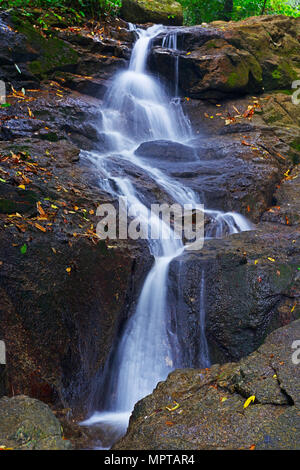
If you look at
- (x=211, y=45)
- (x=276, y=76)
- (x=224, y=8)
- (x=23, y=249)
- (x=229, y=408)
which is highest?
(x=224, y=8)

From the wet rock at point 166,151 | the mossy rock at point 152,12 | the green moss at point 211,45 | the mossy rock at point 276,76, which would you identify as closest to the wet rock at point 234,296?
the wet rock at point 166,151

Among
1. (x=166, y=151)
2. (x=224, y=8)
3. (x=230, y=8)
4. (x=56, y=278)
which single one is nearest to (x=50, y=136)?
(x=166, y=151)

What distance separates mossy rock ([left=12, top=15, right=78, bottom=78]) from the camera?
879 cm

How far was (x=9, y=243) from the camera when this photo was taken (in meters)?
3.93

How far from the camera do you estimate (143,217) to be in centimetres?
605

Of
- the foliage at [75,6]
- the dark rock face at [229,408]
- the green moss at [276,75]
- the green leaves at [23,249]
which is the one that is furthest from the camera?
the green moss at [276,75]

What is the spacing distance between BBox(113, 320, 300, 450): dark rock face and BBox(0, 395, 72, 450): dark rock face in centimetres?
65

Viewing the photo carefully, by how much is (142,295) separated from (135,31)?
9544mm

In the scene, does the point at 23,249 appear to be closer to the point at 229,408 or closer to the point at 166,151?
the point at 229,408

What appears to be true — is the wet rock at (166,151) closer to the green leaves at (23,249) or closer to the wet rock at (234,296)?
the wet rock at (234,296)

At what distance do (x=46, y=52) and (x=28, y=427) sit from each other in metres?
8.85

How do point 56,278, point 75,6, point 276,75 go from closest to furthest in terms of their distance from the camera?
point 56,278 → point 75,6 → point 276,75

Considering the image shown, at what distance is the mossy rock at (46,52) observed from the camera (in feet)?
28.8

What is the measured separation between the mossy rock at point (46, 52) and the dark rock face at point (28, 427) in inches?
315
